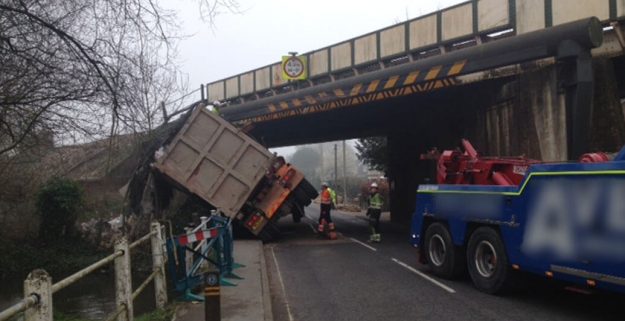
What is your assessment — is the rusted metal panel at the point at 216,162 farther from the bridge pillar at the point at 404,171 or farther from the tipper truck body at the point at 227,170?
the bridge pillar at the point at 404,171

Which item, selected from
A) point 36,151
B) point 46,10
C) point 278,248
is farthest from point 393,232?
point 46,10

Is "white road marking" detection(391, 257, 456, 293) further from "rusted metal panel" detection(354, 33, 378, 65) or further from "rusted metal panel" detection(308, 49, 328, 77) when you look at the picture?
"rusted metal panel" detection(308, 49, 328, 77)

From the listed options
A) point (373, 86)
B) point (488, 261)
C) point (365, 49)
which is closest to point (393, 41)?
point (365, 49)

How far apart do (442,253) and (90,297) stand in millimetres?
8928

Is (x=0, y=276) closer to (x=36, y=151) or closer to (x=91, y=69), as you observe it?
(x=36, y=151)

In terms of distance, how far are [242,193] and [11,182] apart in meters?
10.9

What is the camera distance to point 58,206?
920 inches

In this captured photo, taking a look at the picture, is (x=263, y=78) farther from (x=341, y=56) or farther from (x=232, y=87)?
(x=341, y=56)

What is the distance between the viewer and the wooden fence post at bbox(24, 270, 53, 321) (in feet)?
12.6

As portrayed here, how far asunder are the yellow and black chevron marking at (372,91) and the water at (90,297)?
6.09 metres

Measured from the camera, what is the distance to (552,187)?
25.2 ft

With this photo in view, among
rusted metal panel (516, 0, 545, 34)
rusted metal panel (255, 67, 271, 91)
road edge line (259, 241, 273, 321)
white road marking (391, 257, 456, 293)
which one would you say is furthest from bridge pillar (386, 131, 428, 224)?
road edge line (259, 241, 273, 321)

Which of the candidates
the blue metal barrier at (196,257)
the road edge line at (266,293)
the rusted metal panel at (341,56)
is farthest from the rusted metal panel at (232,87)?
the blue metal barrier at (196,257)

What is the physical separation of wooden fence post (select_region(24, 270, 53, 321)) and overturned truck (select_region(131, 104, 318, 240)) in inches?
516
